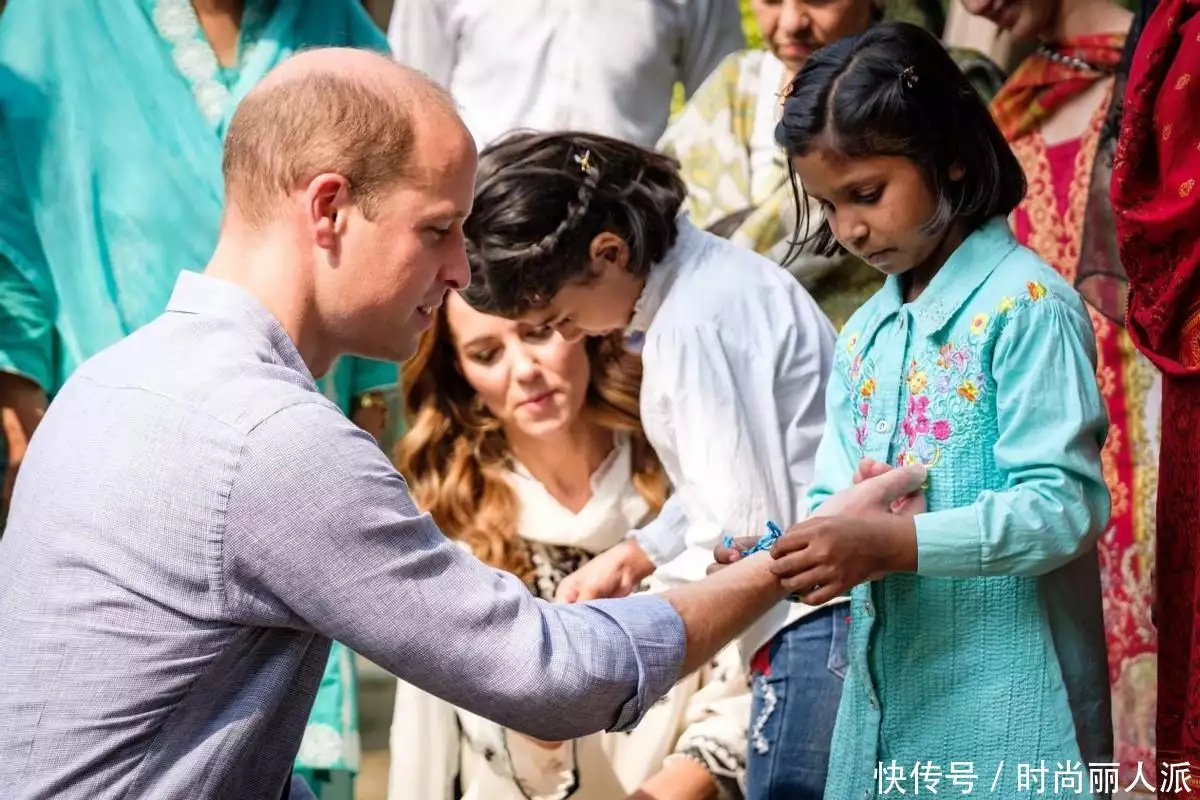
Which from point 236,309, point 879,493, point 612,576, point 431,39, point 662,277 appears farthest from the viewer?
point 431,39

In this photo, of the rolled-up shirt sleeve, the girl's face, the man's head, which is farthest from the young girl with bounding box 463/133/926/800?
the man's head

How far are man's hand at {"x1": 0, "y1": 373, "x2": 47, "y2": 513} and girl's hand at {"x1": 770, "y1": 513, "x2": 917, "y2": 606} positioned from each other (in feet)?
5.60

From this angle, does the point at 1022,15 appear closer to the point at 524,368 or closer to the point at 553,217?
the point at 553,217

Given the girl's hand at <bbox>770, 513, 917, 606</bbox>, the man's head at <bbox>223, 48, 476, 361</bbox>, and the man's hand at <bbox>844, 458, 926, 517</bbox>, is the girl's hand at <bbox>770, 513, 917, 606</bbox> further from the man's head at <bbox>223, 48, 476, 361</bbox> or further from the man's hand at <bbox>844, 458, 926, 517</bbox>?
the man's head at <bbox>223, 48, 476, 361</bbox>

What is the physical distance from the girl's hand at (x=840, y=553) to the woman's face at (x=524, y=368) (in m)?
1.14

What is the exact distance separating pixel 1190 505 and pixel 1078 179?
78cm

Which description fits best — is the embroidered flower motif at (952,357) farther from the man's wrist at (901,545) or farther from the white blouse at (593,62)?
the white blouse at (593,62)

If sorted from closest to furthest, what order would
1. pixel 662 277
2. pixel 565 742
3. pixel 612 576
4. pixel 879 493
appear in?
pixel 879 493 < pixel 662 277 < pixel 612 576 < pixel 565 742

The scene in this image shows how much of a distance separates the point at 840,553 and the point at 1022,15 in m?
1.30

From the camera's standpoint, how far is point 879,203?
173 centimetres

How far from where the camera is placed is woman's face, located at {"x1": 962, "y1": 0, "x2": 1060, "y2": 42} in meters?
2.53

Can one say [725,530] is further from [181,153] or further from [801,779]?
[181,153]

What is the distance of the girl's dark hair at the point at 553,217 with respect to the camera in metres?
2.33

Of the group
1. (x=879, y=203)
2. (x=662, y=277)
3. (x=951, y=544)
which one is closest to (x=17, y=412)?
(x=662, y=277)
